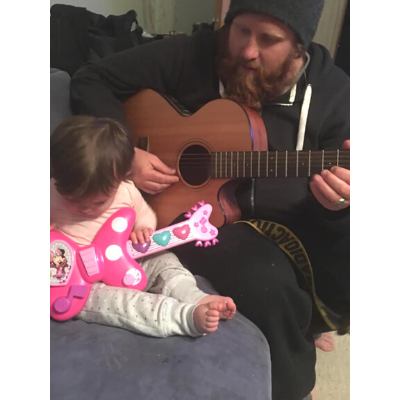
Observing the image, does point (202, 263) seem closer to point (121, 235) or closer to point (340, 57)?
point (121, 235)

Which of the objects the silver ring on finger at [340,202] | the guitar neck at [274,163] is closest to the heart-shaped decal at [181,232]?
the guitar neck at [274,163]

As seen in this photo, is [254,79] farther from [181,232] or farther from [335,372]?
[335,372]

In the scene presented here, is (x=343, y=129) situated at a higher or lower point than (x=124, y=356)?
higher

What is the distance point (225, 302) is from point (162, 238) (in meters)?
0.13

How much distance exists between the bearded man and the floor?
0.02 metres

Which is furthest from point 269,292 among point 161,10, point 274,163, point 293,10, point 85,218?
point 161,10

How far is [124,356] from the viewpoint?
48cm

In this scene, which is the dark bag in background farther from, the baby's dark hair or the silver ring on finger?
the silver ring on finger

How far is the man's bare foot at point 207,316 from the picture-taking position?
495mm
